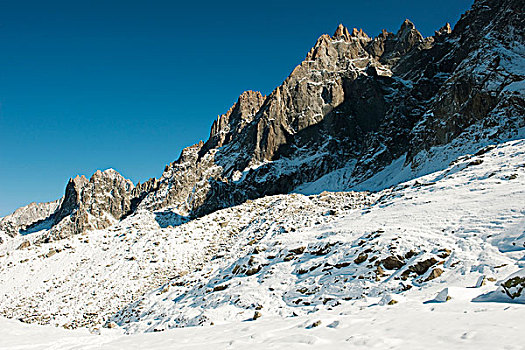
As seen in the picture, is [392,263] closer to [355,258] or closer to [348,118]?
[355,258]

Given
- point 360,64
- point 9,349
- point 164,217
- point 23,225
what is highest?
point 360,64

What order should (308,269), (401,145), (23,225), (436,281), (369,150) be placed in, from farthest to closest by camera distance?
(23,225), (369,150), (401,145), (308,269), (436,281)

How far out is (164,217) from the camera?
87.5 metres

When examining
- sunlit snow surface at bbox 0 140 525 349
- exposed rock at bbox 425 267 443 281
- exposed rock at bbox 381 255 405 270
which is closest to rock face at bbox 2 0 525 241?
sunlit snow surface at bbox 0 140 525 349

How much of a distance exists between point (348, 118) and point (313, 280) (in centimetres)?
10370

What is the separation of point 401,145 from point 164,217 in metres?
68.6

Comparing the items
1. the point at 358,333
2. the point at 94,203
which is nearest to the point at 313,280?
the point at 358,333

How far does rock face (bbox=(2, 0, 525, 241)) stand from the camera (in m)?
53.9

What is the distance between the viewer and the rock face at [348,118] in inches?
2121

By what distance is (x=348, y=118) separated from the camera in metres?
111

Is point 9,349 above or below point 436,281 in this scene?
above

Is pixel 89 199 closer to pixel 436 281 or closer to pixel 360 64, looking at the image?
pixel 360 64

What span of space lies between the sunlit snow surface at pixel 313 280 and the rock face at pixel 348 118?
29403mm

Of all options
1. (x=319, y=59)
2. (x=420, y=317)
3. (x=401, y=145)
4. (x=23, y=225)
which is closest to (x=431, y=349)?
(x=420, y=317)
